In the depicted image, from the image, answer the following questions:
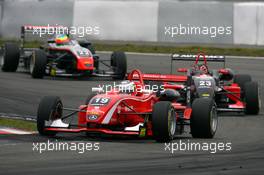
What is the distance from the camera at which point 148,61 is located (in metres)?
26.9

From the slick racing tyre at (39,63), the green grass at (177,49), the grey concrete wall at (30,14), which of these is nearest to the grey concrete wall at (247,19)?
the green grass at (177,49)

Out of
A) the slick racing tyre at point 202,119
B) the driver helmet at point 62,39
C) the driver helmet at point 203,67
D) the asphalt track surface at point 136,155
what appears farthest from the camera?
the driver helmet at point 62,39

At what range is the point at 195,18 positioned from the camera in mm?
28109

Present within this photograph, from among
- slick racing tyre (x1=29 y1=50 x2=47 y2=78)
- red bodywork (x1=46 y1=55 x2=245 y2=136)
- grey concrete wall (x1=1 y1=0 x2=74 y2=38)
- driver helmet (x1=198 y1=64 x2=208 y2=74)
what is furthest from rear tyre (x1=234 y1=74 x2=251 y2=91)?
grey concrete wall (x1=1 y1=0 x2=74 y2=38)

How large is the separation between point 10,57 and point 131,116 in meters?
10.6

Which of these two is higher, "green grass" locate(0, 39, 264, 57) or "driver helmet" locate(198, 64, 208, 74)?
"green grass" locate(0, 39, 264, 57)

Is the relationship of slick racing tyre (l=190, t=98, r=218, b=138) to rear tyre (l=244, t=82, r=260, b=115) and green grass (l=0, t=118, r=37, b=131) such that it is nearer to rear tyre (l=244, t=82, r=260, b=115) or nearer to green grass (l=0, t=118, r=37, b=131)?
green grass (l=0, t=118, r=37, b=131)

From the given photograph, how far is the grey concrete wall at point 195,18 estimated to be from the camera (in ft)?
91.2

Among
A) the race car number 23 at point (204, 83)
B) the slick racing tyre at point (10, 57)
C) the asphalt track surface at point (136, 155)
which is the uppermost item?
the slick racing tyre at point (10, 57)

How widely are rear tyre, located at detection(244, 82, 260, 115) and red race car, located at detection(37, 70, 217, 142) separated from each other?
327cm

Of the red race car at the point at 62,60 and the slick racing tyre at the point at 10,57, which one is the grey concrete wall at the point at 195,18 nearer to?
the red race car at the point at 62,60

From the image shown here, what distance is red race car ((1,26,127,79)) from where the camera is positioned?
2272 cm

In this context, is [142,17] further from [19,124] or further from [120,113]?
[120,113]

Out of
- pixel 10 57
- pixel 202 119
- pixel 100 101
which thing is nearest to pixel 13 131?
pixel 100 101
